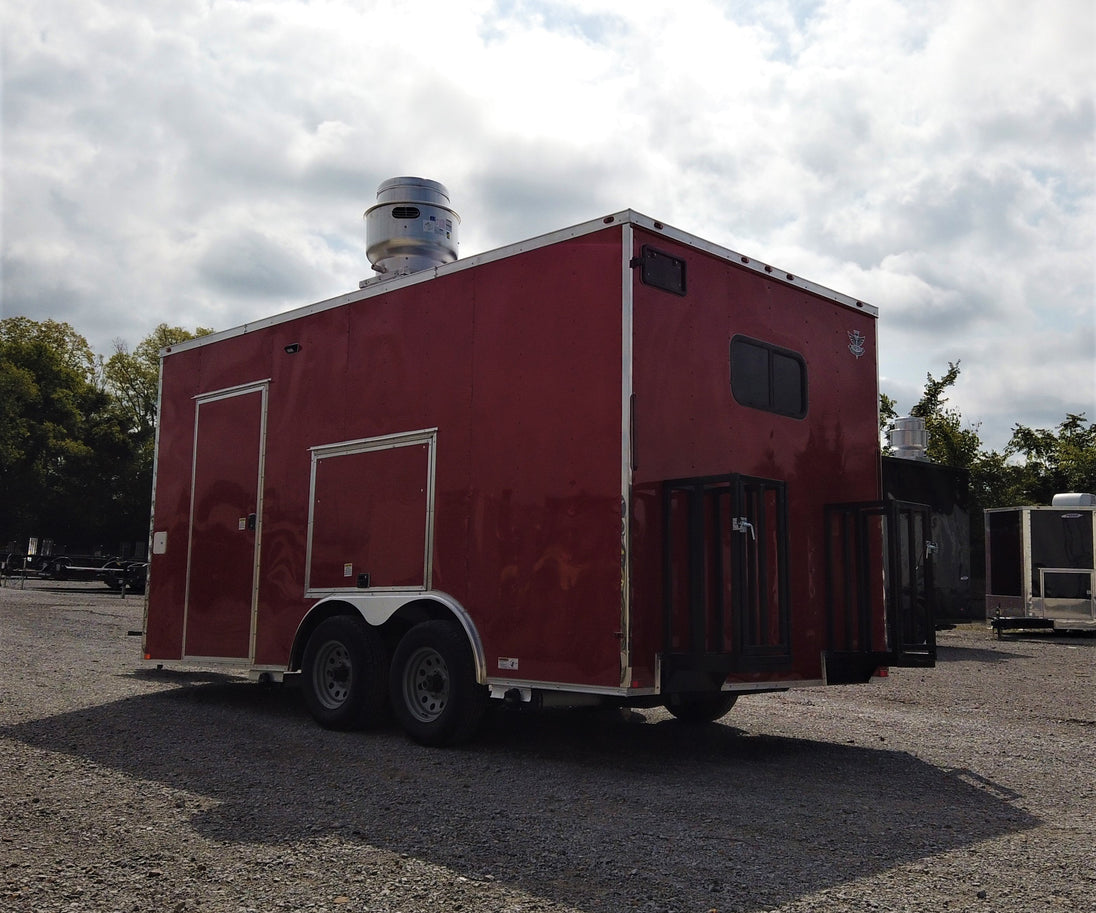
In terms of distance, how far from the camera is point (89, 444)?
150 ft

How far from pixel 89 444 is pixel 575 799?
44.6 m

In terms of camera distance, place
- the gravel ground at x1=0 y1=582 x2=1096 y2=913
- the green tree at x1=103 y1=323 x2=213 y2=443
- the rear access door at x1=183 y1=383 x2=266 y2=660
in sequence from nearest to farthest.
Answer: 1. the gravel ground at x1=0 y1=582 x2=1096 y2=913
2. the rear access door at x1=183 y1=383 x2=266 y2=660
3. the green tree at x1=103 y1=323 x2=213 y2=443

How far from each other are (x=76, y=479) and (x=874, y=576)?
4137cm

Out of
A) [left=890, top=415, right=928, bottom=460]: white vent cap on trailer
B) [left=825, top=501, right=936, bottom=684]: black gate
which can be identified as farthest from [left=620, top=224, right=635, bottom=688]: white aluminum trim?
[left=890, top=415, right=928, bottom=460]: white vent cap on trailer

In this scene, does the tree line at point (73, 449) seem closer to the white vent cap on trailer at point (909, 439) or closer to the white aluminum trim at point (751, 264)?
the white vent cap on trailer at point (909, 439)

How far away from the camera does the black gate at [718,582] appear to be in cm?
641

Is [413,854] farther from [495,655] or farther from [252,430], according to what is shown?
[252,430]

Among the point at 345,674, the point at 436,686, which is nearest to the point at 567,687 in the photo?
the point at 436,686

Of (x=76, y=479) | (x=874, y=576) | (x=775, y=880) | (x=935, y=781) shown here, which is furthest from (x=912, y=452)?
(x=76, y=479)

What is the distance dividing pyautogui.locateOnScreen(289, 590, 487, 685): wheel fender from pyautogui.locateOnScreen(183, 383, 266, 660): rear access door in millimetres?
742

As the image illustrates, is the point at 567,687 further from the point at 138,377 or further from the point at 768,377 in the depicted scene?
the point at 138,377

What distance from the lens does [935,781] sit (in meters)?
6.55

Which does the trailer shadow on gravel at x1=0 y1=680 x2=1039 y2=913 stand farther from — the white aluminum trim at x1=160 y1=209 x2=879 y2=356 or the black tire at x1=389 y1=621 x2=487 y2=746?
the white aluminum trim at x1=160 y1=209 x2=879 y2=356

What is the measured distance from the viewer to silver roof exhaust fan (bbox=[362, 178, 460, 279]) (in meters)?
9.42
